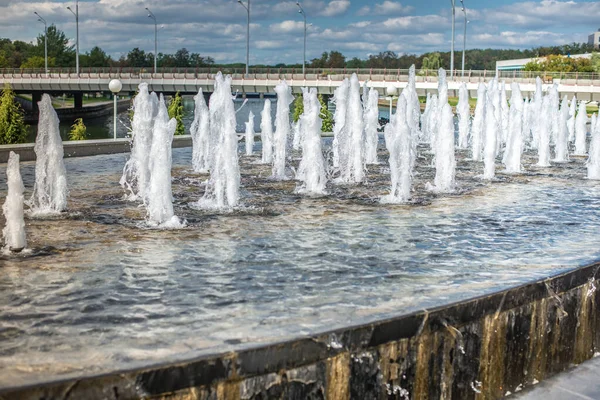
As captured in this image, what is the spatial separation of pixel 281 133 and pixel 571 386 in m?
13.1

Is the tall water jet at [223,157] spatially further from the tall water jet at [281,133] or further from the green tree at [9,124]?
the green tree at [9,124]

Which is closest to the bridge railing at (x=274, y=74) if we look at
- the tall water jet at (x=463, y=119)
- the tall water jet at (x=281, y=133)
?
the tall water jet at (x=463, y=119)

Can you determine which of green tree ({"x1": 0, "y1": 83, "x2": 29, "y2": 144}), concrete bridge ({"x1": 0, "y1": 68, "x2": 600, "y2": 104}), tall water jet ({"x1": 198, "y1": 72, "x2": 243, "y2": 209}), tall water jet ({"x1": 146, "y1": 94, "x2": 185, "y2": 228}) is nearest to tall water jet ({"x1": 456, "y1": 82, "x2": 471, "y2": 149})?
green tree ({"x1": 0, "y1": 83, "x2": 29, "y2": 144})

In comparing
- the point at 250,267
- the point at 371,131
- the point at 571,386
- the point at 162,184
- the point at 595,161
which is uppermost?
the point at 371,131

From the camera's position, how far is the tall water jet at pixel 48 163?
12.1 meters

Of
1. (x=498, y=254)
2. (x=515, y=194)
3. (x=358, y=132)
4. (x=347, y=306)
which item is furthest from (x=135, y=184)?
(x=347, y=306)

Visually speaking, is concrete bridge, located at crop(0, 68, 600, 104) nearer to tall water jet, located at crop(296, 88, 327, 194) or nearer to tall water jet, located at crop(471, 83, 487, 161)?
tall water jet, located at crop(471, 83, 487, 161)

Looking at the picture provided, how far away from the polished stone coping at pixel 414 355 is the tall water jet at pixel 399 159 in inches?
228

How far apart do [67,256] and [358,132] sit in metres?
10.9

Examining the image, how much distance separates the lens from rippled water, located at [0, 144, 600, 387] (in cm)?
588

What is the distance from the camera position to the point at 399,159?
1442 cm

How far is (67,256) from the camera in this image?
8.79 meters

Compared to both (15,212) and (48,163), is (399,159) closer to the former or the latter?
(48,163)

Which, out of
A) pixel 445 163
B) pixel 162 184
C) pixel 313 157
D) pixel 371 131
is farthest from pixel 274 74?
pixel 162 184
